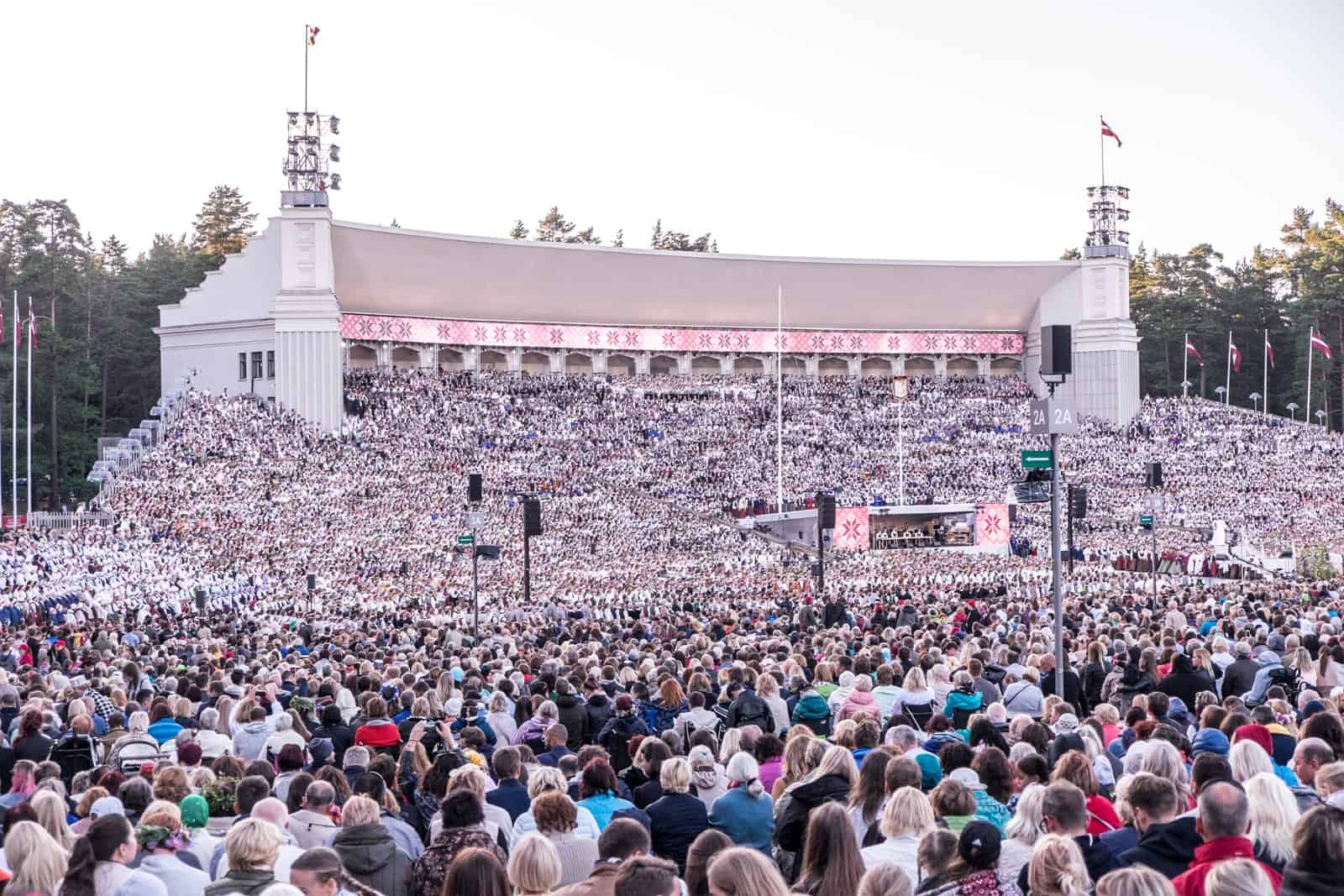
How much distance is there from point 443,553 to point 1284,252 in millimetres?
73445

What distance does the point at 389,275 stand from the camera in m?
68.4

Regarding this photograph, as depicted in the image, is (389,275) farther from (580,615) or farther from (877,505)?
(580,615)

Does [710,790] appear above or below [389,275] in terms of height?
below

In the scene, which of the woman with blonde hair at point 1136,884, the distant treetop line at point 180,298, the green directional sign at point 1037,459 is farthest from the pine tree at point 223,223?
the woman with blonde hair at point 1136,884

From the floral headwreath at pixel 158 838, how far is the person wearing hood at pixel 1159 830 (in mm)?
4282

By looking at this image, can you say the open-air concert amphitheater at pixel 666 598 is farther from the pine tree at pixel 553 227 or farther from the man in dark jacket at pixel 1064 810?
the pine tree at pixel 553 227

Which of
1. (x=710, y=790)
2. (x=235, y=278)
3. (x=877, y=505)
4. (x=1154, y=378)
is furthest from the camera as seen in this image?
(x=1154, y=378)

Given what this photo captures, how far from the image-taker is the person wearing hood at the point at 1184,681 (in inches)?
536

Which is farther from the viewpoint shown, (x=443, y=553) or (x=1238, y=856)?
(x=443, y=553)

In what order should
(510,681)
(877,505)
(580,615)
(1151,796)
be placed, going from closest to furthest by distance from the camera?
1. (1151,796)
2. (510,681)
3. (580,615)
4. (877,505)

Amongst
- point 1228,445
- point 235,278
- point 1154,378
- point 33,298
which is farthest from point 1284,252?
point 33,298

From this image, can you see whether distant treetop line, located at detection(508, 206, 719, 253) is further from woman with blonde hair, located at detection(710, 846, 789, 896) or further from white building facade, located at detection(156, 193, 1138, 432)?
woman with blonde hair, located at detection(710, 846, 789, 896)

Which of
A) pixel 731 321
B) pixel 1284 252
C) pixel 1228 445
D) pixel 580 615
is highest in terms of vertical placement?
pixel 1284 252

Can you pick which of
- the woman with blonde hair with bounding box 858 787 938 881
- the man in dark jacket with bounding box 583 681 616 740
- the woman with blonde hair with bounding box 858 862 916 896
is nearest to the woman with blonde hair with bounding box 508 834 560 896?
the woman with blonde hair with bounding box 858 862 916 896
